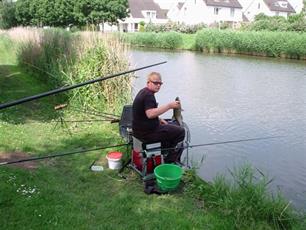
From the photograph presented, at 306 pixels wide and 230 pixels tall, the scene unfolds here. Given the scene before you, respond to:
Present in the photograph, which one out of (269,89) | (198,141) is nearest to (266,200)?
(198,141)

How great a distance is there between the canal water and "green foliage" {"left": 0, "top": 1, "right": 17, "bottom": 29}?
32420 mm

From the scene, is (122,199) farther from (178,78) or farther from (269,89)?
(178,78)

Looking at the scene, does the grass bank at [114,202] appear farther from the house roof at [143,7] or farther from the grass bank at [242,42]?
the house roof at [143,7]

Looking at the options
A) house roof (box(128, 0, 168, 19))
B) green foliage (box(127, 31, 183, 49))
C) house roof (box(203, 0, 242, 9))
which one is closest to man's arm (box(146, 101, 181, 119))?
green foliage (box(127, 31, 183, 49))

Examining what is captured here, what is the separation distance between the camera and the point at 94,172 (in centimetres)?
539

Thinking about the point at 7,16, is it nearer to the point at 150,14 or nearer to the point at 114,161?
the point at 150,14

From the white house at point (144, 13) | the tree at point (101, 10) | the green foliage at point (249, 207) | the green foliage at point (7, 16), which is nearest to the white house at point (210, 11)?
the white house at point (144, 13)

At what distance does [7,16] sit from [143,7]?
89.6ft

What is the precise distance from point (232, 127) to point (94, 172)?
16.5ft

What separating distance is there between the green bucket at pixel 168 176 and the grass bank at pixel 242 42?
17.6 metres

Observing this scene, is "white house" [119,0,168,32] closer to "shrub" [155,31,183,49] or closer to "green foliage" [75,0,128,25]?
"green foliage" [75,0,128,25]

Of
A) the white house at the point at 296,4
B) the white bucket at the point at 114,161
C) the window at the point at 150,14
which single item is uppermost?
the white house at the point at 296,4

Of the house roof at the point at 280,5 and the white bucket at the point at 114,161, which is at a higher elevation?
the house roof at the point at 280,5

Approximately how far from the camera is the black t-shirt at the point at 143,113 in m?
4.88
